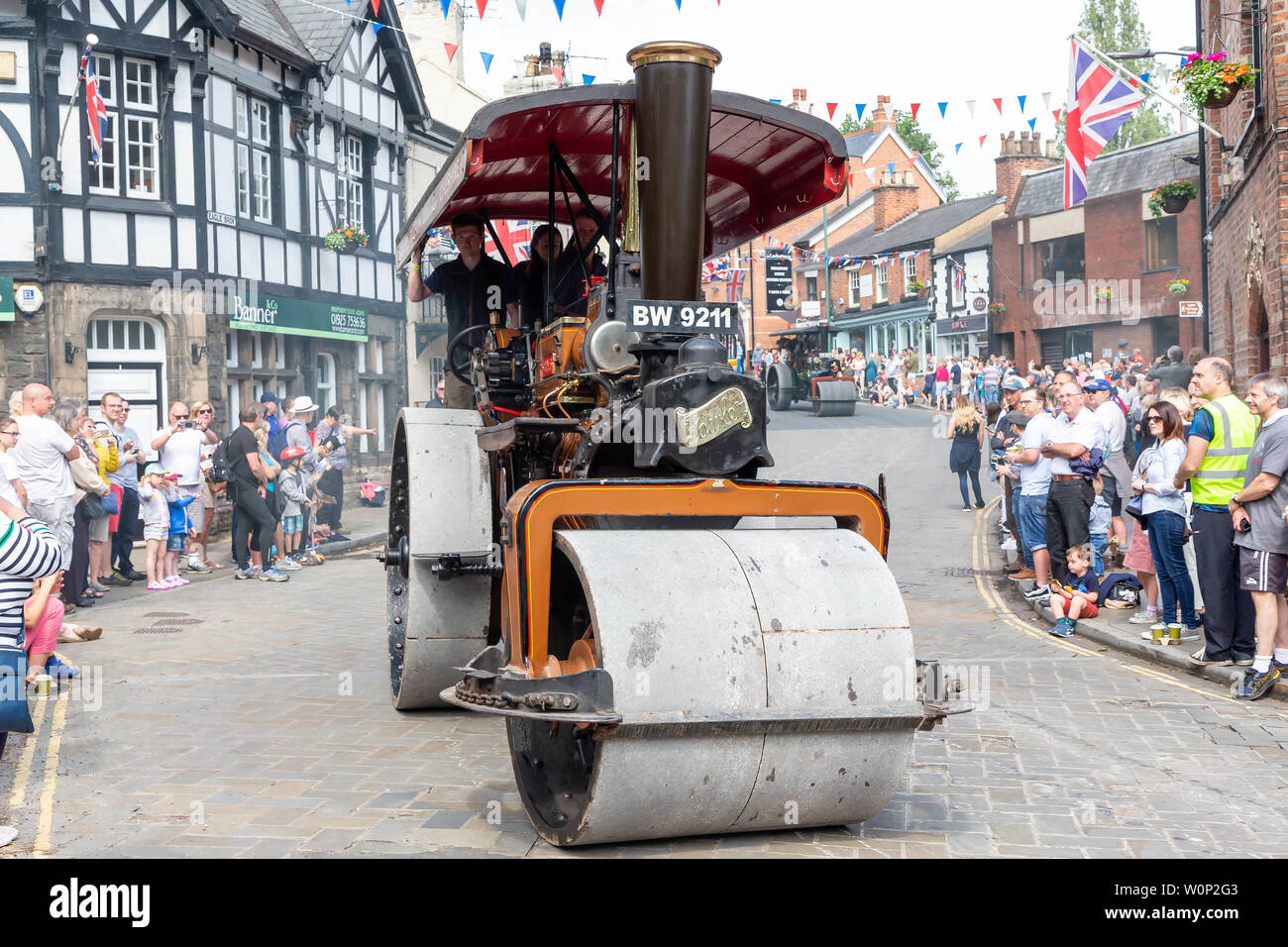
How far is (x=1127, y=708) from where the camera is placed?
6.83 metres

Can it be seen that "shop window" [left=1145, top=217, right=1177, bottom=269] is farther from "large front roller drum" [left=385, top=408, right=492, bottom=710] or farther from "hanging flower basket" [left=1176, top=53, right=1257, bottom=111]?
"large front roller drum" [left=385, top=408, right=492, bottom=710]

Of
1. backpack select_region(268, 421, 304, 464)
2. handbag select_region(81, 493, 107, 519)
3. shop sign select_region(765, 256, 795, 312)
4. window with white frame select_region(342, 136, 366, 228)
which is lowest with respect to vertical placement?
handbag select_region(81, 493, 107, 519)

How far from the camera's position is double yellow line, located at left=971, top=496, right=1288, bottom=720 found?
7.48 meters

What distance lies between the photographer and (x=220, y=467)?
1313 cm

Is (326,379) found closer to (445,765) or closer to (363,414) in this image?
(363,414)

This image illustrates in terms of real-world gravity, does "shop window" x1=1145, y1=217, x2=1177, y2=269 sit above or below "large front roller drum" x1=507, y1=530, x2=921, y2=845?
above

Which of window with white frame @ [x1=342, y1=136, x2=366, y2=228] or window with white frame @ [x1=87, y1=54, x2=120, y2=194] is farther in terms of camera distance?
window with white frame @ [x1=342, y1=136, x2=366, y2=228]

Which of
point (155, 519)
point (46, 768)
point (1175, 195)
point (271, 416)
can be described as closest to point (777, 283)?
point (1175, 195)

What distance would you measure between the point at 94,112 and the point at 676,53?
14.2m

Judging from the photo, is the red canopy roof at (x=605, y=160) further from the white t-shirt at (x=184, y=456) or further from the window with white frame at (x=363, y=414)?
the window with white frame at (x=363, y=414)

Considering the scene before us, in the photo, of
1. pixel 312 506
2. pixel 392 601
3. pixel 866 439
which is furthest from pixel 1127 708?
pixel 866 439

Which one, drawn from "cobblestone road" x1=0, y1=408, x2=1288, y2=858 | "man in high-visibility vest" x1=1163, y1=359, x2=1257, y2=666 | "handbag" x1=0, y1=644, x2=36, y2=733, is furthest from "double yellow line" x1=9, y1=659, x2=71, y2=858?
"man in high-visibility vest" x1=1163, y1=359, x2=1257, y2=666

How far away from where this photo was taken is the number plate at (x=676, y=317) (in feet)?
14.8

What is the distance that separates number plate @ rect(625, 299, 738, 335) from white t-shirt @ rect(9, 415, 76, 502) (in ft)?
22.5
